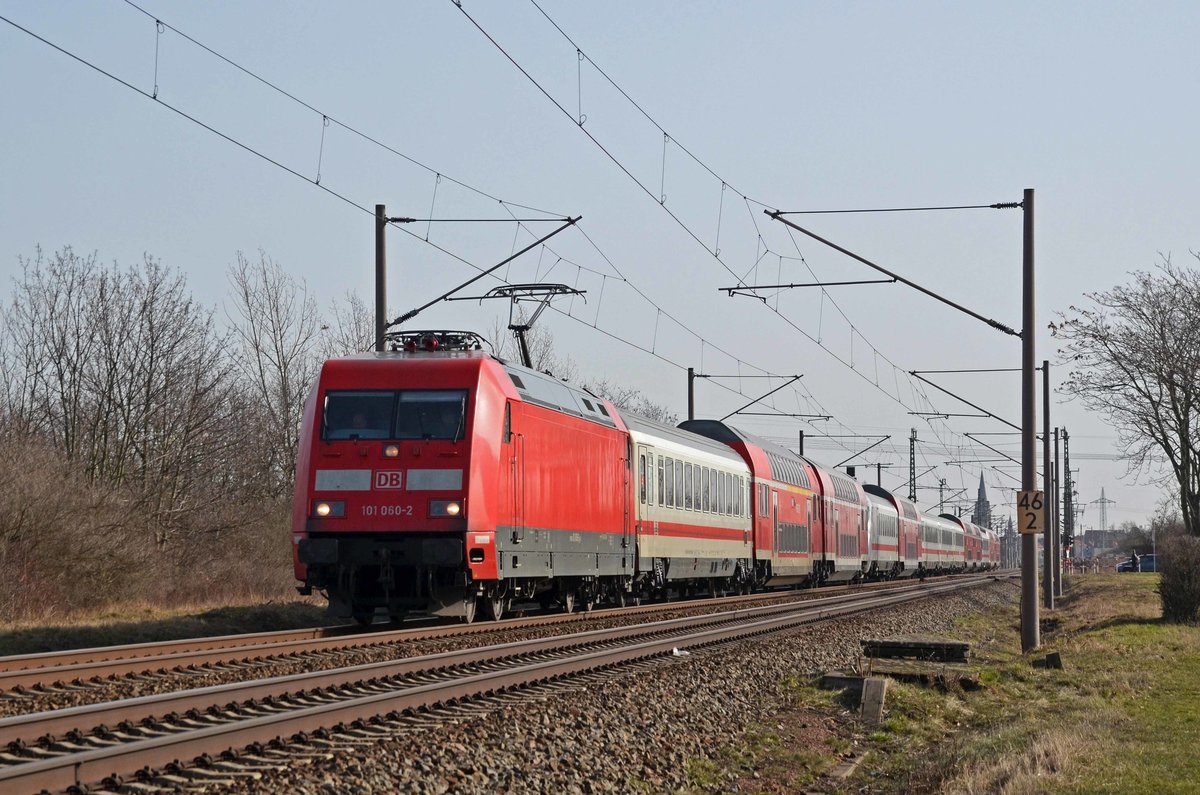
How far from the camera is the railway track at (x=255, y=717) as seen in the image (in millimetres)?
7711

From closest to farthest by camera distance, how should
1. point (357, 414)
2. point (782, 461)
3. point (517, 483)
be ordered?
point (357, 414) < point (517, 483) < point (782, 461)

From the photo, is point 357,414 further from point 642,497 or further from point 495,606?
point 642,497

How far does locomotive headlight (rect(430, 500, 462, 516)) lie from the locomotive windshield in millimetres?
853

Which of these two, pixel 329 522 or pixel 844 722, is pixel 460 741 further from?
pixel 329 522

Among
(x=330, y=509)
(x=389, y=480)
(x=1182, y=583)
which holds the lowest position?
(x=1182, y=583)

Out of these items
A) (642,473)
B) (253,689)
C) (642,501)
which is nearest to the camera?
(253,689)

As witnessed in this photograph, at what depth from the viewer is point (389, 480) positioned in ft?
58.1

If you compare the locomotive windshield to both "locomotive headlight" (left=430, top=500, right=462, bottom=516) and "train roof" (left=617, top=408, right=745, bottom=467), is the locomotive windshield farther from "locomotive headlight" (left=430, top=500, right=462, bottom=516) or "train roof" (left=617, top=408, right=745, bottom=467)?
"train roof" (left=617, top=408, right=745, bottom=467)

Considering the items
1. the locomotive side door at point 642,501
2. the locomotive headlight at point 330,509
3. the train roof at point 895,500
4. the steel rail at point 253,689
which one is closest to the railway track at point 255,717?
the steel rail at point 253,689

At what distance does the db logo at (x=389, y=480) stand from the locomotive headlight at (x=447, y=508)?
1.88 feet

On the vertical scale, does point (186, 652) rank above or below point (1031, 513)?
below

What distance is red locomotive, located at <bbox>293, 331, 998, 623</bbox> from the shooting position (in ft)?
57.7

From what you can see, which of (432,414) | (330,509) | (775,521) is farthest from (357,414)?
(775,521)

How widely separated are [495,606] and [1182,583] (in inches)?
581
